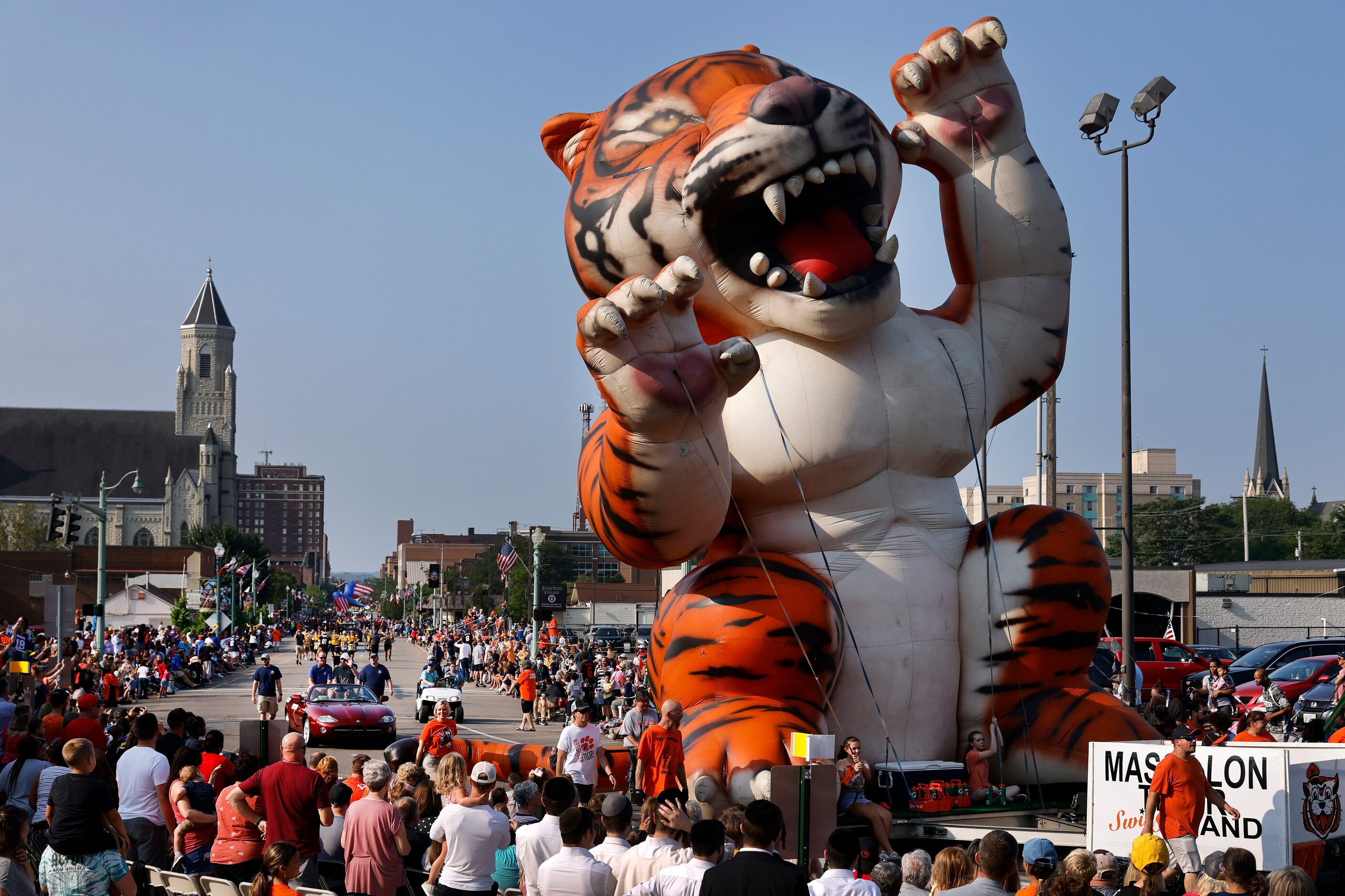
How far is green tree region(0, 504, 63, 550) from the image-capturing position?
3524 inches

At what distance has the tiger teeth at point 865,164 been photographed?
941cm

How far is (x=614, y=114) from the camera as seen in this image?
33.9 ft

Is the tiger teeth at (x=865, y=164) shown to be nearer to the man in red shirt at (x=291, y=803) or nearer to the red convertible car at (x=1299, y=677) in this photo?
the man in red shirt at (x=291, y=803)

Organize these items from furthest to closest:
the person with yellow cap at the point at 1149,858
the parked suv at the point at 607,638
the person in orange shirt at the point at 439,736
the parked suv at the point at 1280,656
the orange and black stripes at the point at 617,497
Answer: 1. the parked suv at the point at 607,638
2. the parked suv at the point at 1280,656
3. the person in orange shirt at the point at 439,736
4. the orange and black stripes at the point at 617,497
5. the person with yellow cap at the point at 1149,858

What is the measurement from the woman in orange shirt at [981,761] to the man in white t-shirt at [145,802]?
5333 mm

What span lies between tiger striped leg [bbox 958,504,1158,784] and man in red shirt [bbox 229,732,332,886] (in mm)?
4849

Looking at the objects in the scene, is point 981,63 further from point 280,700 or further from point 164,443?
point 164,443

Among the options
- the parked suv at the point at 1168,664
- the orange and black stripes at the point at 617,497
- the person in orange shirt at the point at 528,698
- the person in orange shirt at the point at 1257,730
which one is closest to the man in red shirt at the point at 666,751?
the orange and black stripes at the point at 617,497

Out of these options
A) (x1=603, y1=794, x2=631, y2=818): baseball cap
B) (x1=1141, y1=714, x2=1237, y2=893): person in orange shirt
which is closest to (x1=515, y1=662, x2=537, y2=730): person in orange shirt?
(x1=1141, y1=714, x2=1237, y2=893): person in orange shirt

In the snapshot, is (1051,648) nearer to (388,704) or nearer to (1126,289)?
(1126,289)

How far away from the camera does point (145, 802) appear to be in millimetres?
8391

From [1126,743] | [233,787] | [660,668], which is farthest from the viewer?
[660,668]

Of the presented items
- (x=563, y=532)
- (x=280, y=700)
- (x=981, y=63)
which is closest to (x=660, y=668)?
(x=981, y=63)

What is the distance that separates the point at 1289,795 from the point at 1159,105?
40.8 ft
